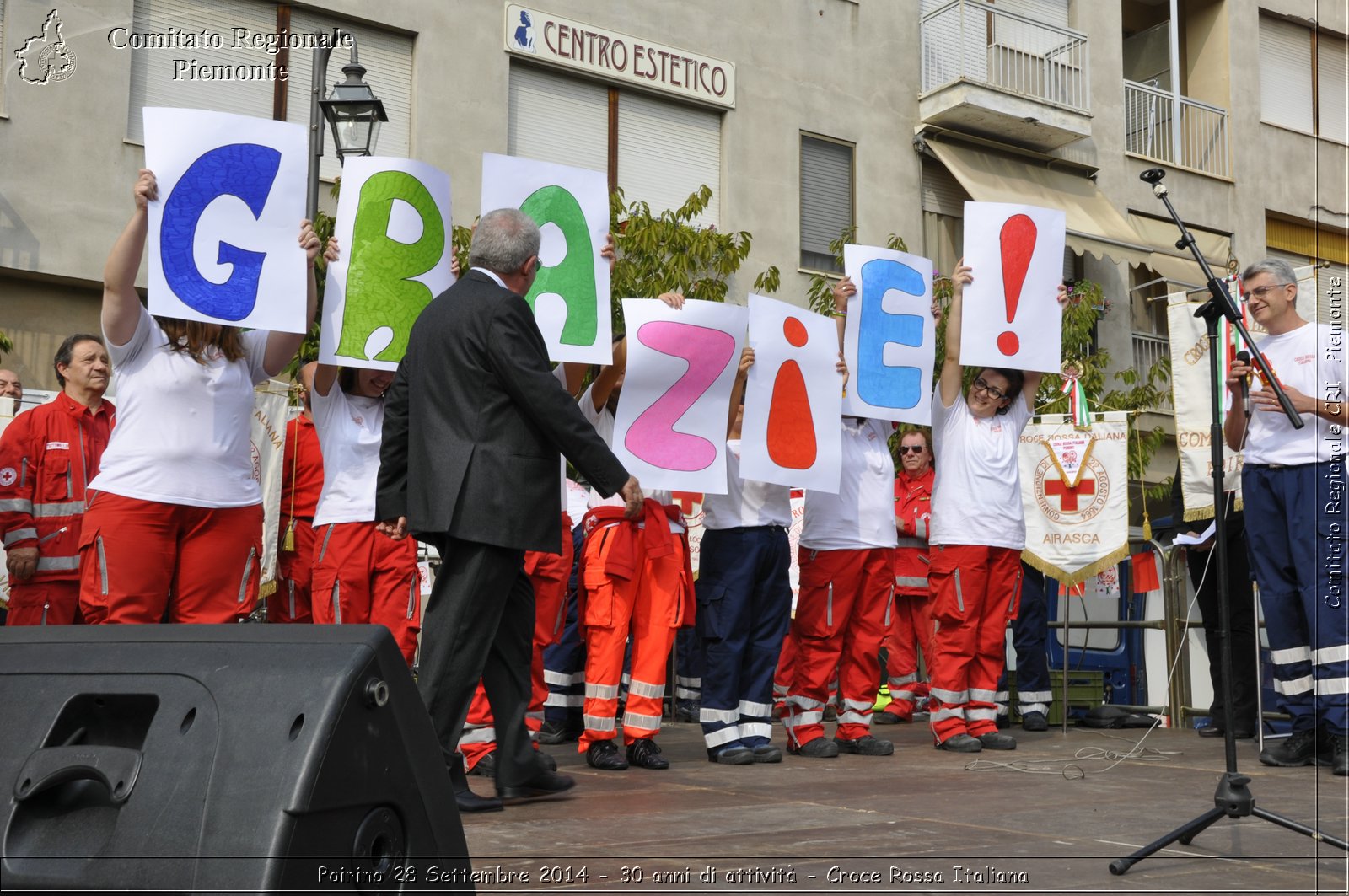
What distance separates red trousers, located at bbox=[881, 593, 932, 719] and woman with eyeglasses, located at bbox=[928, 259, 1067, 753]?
5.41 ft

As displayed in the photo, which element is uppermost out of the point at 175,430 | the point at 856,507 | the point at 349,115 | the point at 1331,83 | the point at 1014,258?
the point at 1331,83

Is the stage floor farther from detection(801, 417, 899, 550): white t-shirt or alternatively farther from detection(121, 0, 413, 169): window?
detection(121, 0, 413, 169): window

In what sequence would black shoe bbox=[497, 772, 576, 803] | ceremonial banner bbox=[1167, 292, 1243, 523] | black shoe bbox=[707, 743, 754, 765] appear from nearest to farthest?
black shoe bbox=[497, 772, 576, 803]
black shoe bbox=[707, 743, 754, 765]
ceremonial banner bbox=[1167, 292, 1243, 523]

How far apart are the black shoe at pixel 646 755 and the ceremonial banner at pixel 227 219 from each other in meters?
2.35

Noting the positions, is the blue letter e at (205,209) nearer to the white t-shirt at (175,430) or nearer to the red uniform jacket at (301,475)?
the white t-shirt at (175,430)

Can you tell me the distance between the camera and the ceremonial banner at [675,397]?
20.5ft

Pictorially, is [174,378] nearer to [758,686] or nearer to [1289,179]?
[758,686]

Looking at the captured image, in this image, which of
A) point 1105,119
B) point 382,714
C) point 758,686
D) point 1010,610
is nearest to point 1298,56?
point 1105,119

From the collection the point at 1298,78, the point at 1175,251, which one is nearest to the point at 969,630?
the point at 1175,251

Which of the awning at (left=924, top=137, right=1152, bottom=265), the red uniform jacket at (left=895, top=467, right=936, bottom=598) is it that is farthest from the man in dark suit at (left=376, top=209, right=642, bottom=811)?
the awning at (left=924, top=137, right=1152, bottom=265)

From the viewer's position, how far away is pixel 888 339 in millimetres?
7273

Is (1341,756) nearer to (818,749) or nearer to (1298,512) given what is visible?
(1298,512)

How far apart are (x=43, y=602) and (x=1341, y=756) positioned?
19.2 feet

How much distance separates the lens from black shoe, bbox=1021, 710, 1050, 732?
8758 millimetres
